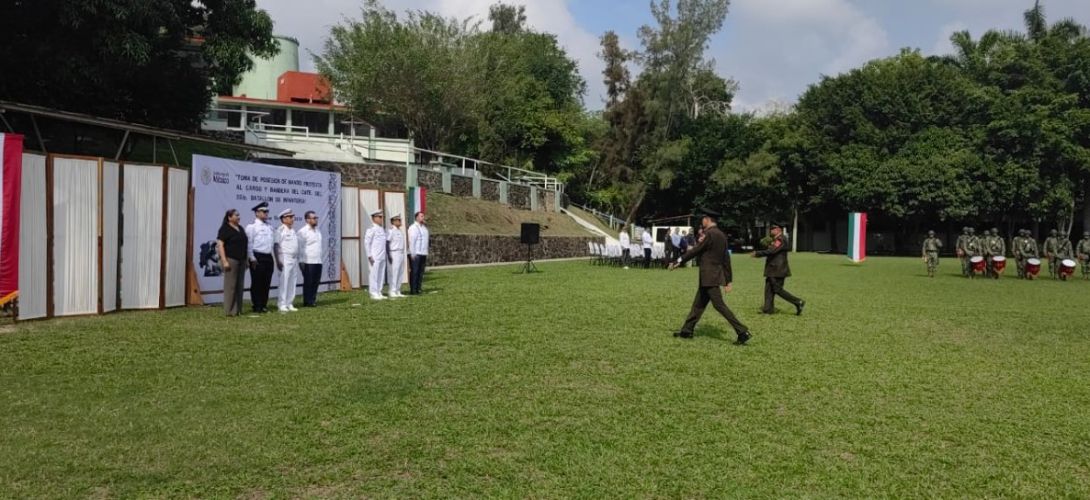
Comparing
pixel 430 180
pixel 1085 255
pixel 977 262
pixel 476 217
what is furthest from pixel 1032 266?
pixel 430 180

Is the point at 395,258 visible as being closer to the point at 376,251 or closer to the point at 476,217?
the point at 376,251

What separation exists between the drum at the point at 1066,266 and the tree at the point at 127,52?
23.4 meters

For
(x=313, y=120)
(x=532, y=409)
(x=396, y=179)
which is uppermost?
(x=313, y=120)

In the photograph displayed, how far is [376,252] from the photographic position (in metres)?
13.7

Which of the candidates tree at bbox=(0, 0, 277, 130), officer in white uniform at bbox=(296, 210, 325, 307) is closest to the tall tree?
tree at bbox=(0, 0, 277, 130)

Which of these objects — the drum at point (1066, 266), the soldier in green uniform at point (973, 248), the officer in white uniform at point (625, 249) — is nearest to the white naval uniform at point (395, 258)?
the officer in white uniform at point (625, 249)

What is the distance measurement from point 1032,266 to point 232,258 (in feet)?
72.0

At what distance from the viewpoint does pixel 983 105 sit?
46031mm

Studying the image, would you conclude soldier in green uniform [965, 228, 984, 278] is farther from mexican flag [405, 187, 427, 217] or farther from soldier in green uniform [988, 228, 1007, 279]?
mexican flag [405, 187, 427, 217]

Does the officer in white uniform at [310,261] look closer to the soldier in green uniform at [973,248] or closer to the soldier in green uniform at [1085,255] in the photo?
the soldier in green uniform at [973,248]

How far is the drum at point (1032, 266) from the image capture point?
22281mm

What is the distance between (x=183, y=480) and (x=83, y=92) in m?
17.7

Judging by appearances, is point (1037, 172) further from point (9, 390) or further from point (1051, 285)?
point (9, 390)

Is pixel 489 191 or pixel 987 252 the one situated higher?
pixel 489 191
